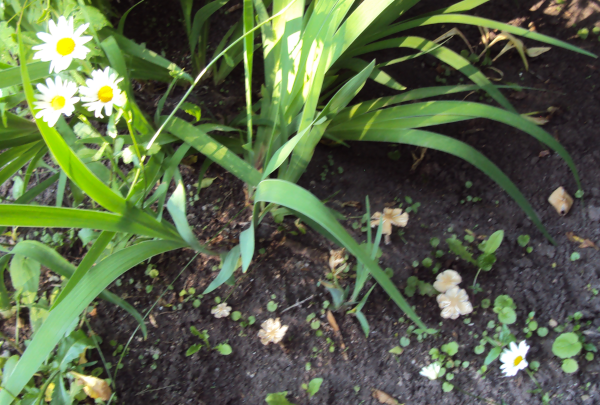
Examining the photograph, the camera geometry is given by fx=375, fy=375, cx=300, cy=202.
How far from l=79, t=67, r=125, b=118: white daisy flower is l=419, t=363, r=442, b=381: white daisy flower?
89 cm

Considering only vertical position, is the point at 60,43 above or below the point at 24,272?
above

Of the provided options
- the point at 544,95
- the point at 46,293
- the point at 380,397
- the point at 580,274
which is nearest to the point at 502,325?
the point at 580,274

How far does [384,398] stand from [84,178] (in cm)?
82

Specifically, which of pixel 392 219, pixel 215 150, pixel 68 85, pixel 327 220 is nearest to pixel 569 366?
pixel 392 219

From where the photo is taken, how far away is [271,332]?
95 cm

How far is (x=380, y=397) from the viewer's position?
92cm

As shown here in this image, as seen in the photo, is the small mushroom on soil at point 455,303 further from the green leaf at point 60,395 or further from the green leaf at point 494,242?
the green leaf at point 60,395

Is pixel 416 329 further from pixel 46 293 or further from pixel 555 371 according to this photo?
pixel 46 293

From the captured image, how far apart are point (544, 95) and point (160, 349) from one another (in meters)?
1.32

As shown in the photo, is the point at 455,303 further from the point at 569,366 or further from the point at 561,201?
the point at 561,201

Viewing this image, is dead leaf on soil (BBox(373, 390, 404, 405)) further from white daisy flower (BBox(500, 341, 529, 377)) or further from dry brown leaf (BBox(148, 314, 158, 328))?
dry brown leaf (BBox(148, 314, 158, 328))

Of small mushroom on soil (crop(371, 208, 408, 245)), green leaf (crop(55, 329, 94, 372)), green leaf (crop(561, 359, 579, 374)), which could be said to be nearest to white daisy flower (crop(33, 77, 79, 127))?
green leaf (crop(55, 329, 94, 372))

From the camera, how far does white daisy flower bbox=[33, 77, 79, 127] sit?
67cm

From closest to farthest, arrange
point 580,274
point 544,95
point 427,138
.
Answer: point 427,138 < point 580,274 < point 544,95
